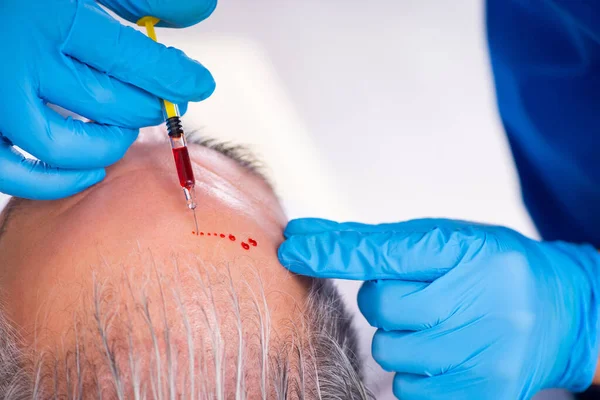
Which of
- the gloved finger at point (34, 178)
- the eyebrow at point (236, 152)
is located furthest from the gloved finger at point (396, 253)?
the gloved finger at point (34, 178)

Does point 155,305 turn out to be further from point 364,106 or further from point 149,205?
point 364,106

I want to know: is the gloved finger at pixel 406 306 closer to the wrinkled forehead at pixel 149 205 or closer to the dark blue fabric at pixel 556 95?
the wrinkled forehead at pixel 149 205

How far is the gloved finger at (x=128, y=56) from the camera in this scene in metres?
0.93

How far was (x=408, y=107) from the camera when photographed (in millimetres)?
1559

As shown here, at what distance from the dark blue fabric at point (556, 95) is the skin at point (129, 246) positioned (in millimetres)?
811

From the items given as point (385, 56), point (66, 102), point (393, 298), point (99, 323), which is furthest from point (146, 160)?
point (385, 56)

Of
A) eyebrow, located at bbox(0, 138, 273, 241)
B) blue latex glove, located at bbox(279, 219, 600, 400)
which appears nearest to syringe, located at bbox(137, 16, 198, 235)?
blue latex glove, located at bbox(279, 219, 600, 400)

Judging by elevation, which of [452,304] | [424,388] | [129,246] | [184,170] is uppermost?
[184,170]

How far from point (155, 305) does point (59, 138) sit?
0.40 m

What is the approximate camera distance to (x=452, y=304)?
1.05 meters

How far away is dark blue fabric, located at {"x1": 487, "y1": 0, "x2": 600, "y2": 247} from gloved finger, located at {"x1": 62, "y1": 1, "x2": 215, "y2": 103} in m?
0.91

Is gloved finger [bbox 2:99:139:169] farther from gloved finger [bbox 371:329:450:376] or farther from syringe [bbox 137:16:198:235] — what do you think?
gloved finger [bbox 371:329:450:376]

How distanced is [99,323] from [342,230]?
1.91 ft

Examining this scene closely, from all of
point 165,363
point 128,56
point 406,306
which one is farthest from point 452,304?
point 128,56
